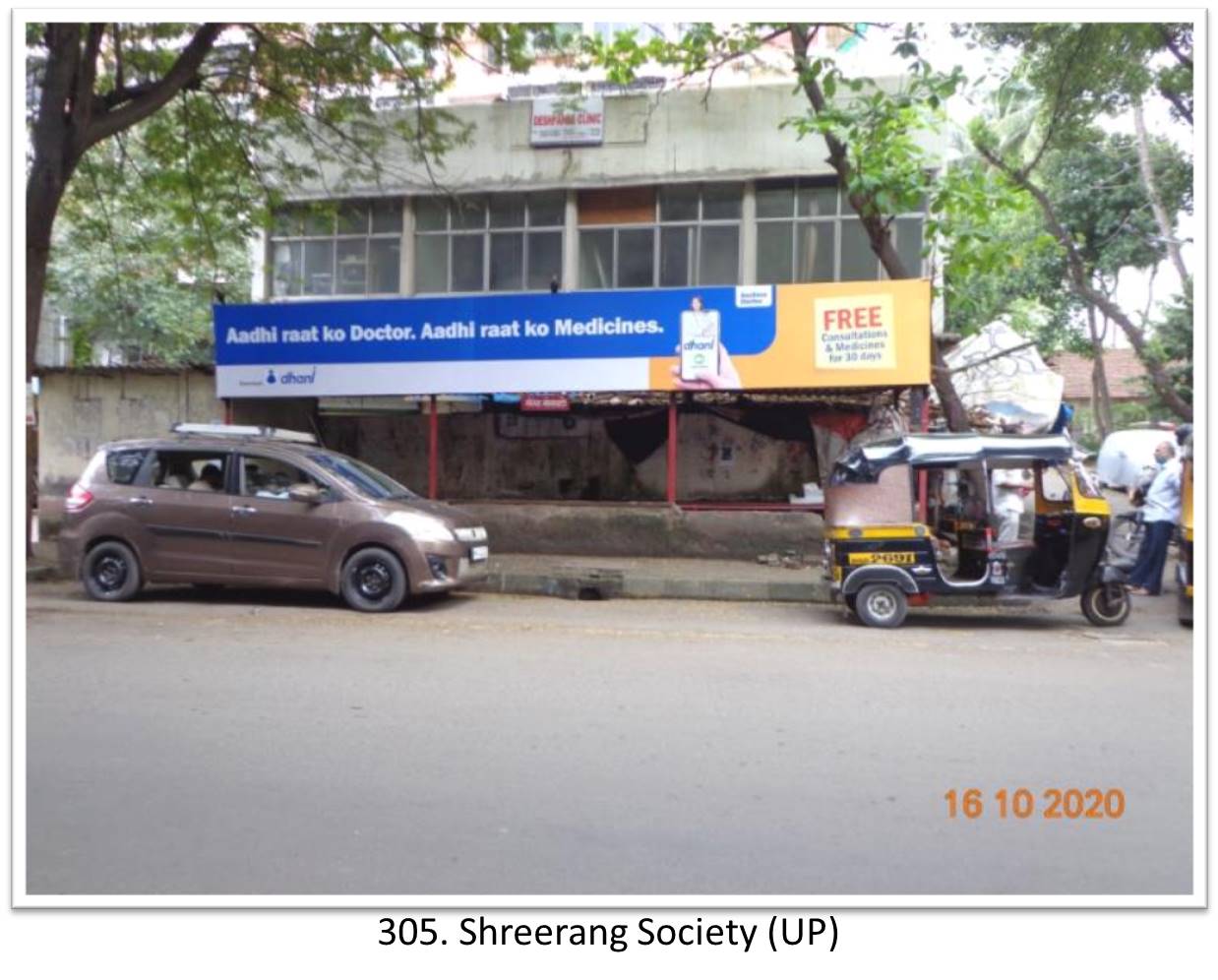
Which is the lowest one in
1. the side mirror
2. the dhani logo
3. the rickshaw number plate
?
the rickshaw number plate

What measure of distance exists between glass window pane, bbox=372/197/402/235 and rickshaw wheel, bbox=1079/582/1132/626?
42.3 ft

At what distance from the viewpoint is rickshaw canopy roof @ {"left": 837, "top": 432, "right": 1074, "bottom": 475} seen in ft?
29.1

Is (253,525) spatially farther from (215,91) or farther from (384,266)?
(384,266)

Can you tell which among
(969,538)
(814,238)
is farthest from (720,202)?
(969,538)

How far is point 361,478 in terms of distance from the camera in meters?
10.2

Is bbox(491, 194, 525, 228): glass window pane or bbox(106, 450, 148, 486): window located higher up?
bbox(491, 194, 525, 228): glass window pane

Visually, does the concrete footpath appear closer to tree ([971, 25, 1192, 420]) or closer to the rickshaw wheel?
the rickshaw wheel

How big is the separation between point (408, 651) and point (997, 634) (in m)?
5.07

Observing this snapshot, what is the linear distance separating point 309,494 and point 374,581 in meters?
1.03

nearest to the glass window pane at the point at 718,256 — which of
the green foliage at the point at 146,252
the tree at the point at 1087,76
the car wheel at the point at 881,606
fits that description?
the tree at the point at 1087,76

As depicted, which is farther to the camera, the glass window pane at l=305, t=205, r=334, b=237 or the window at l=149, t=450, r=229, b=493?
the glass window pane at l=305, t=205, r=334, b=237

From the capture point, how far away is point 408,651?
782 cm

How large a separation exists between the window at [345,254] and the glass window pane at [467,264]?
1040mm
